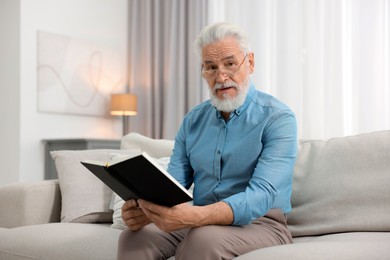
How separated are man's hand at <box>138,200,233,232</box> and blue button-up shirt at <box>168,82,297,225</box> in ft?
0.11

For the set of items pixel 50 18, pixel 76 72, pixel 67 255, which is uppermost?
pixel 50 18

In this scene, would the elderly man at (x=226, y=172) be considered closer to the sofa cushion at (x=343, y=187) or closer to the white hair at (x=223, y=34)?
the white hair at (x=223, y=34)

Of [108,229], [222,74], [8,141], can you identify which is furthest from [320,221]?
[8,141]

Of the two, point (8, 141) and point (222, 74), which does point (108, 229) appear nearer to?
point (222, 74)

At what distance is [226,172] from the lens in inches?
77.9

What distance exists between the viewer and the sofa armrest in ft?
8.68

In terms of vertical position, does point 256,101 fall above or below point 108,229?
above

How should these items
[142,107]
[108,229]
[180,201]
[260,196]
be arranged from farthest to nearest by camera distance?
1. [142,107]
2. [108,229]
3. [260,196]
4. [180,201]

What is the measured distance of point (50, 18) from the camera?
16.4 feet

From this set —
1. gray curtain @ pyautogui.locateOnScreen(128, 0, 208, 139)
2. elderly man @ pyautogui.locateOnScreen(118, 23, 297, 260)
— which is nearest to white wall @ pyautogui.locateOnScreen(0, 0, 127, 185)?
gray curtain @ pyautogui.locateOnScreen(128, 0, 208, 139)

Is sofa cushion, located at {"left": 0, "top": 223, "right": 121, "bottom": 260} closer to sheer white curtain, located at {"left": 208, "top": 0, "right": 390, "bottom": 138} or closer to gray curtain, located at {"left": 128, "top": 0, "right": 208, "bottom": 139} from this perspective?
sheer white curtain, located at {"left": 208, "top": 0, "right": 390, "bottom": 138}

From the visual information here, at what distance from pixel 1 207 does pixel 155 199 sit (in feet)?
4.34

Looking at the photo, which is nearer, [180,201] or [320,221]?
[180,201]

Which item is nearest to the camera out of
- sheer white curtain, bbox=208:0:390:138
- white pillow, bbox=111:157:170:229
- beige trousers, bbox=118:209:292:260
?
beige trousers, bbox=118:209:292:260
